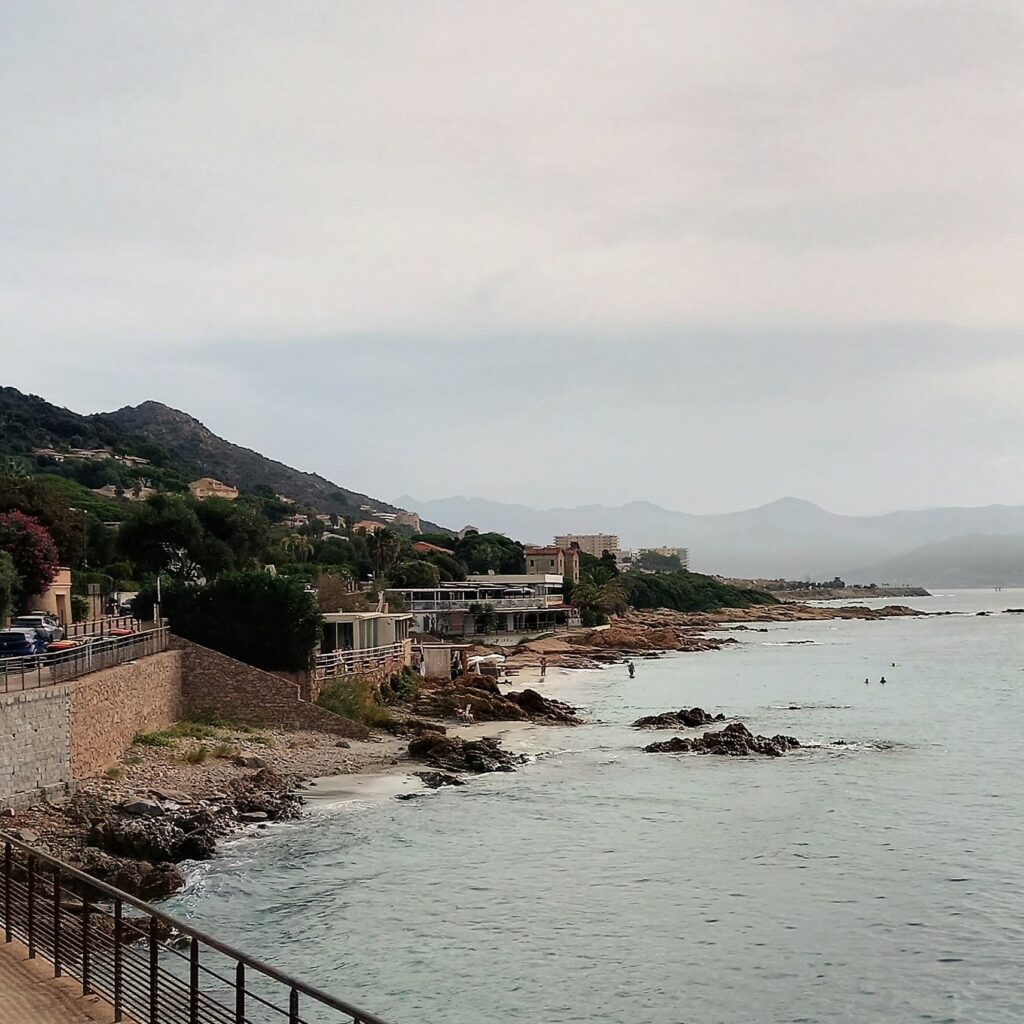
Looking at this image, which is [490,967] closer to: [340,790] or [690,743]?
[340,790]

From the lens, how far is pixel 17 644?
96.5 ft

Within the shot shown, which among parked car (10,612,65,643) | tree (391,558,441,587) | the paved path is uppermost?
tree (391,558,441,587)

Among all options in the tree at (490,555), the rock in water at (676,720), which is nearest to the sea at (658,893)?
the rock in water at (676,720)

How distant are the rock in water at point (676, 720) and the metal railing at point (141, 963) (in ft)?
102

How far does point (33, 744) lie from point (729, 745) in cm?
2419

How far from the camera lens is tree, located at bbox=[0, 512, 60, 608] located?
44.5 metres

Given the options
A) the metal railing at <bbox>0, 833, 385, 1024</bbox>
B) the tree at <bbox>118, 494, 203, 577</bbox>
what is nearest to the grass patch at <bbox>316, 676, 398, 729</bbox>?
the tree at <bbox>118, 494, 203, 577</bbox>

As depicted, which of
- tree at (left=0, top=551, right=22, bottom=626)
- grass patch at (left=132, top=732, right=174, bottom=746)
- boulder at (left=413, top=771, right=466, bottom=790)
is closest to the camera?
grass patch at (left=132, top=732, right=174, bottom=746)

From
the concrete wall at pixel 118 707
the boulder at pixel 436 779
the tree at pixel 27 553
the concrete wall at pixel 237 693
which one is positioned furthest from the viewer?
the tree at pixel 27 553

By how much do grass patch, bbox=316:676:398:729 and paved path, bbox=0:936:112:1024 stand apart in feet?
88.0

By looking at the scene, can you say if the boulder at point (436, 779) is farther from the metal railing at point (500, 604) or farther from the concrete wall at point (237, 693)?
the metal railing at point (500, 604)

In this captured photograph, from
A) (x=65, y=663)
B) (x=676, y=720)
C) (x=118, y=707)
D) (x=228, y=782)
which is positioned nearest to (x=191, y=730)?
(x=118, y=707)

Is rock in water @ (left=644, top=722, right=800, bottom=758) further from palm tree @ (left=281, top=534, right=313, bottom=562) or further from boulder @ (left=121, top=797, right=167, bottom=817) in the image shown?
palm tree @ (left=281, top=534, right=313, bottom=562)

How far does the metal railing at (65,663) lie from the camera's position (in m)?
23.9
